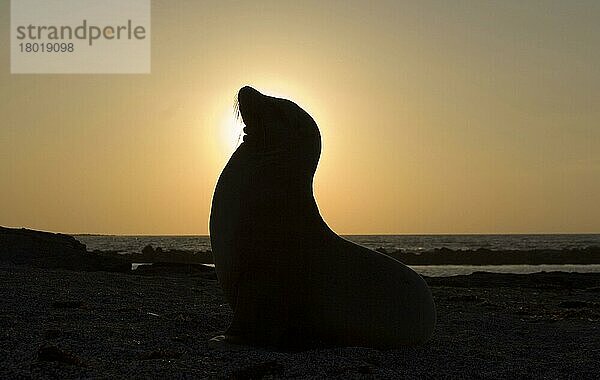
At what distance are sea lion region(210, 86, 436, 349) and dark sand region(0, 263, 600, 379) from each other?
0.86 ft

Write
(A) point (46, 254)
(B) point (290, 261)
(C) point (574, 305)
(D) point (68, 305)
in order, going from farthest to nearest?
(A) point (46, 254)
(C) point (574, 305)
(D) point (68, 305)
(B) point (290, 261)

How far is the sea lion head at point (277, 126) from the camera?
590 centimetres

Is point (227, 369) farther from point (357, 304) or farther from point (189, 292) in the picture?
point (189, 292)

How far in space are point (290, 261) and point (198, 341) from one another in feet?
3.41

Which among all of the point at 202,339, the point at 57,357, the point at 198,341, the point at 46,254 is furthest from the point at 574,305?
the point at 46,254

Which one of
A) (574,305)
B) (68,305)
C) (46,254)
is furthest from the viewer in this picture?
(46,254)

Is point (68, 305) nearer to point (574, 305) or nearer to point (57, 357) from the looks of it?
point (57, 357)

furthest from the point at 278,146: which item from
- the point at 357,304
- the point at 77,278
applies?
the point at 77,278

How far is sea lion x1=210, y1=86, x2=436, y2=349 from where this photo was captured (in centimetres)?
571

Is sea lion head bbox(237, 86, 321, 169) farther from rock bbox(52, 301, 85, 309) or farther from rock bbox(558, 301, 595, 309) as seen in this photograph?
rock bbox(558, 301, 595, 309)

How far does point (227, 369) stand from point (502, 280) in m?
13.7

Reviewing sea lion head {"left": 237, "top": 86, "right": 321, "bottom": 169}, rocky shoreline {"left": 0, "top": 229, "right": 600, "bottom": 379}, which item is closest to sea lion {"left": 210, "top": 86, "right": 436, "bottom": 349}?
sea lion head {"left": 237, "top": 86, "right": 321, "bottom": 169}

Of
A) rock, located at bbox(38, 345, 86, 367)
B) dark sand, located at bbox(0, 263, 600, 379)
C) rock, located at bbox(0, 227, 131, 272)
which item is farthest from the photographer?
rock, located at bbox(0, 227, 131, 272)

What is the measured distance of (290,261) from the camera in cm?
573
